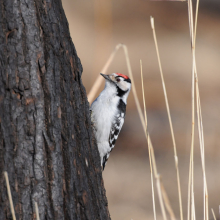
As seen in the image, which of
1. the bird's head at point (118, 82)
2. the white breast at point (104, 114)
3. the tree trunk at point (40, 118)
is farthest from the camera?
the bird's head at point (118, 82)

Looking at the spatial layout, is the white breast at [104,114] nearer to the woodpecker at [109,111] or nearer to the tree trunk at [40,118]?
the woodpecker at [109,111]

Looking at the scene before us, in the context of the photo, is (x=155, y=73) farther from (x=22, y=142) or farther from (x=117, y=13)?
(x=22, y=142)

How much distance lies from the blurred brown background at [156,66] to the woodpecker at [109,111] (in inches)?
118

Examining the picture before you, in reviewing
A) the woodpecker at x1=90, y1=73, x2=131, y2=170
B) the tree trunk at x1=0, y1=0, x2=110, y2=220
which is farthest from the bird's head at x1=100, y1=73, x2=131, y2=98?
the tree trunk at x1=0, y1=0, x2=110, y2=220

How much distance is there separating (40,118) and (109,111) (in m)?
1.63

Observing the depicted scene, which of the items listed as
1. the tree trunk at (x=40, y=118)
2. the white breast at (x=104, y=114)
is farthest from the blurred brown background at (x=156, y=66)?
the tree trunk at (x=40, y=118)

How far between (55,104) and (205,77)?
5.38 meters

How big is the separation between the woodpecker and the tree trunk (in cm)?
132

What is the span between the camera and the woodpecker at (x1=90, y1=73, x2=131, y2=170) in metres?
3.36

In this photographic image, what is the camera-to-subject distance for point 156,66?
263 inches

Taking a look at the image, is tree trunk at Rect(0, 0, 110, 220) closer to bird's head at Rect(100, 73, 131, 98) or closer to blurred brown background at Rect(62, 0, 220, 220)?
bird's head at Rect(100, 73, 131, 98)

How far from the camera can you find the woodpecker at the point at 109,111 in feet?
11.0

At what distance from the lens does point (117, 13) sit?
6809 mm

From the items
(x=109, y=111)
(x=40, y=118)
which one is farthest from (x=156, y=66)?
(x=40, y=118)
